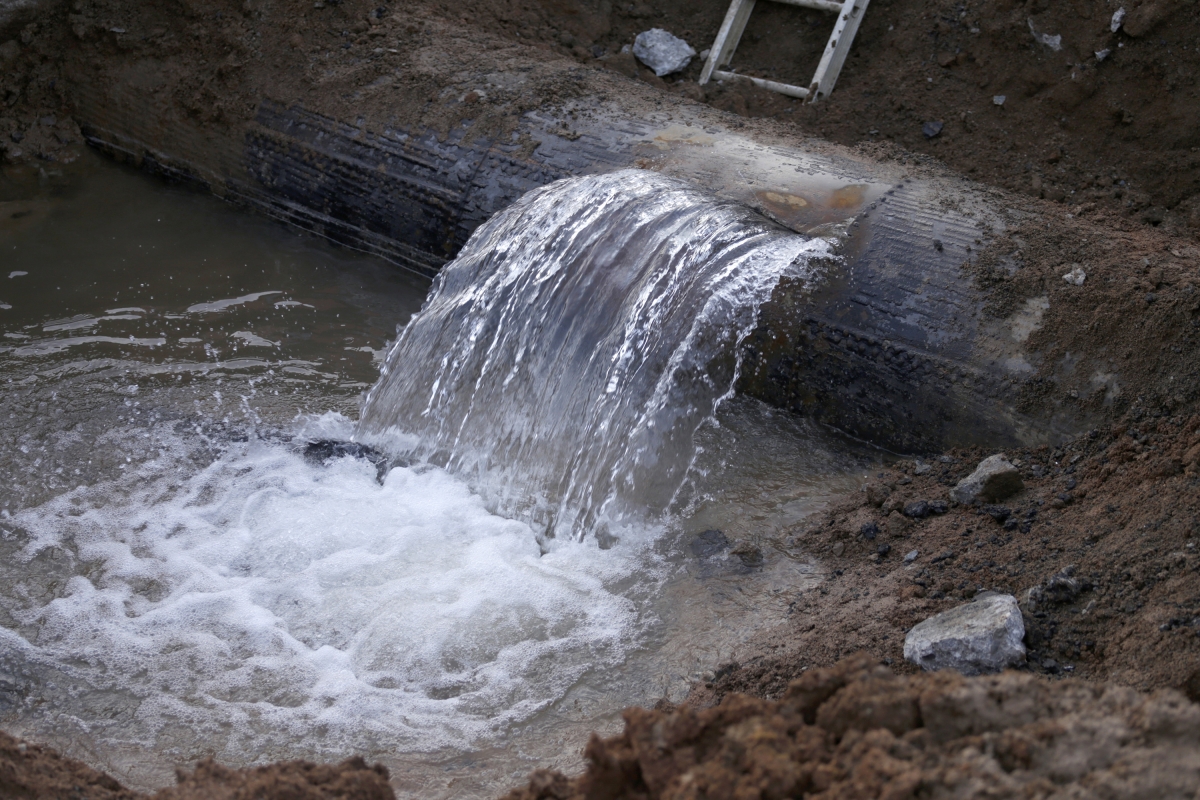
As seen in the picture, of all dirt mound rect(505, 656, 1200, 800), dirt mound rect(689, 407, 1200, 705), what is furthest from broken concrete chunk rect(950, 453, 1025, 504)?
dirt mound rect(505, 656, 1200, 800)

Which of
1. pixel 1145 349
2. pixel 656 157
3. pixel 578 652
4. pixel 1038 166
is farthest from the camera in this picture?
pixel 1038 166

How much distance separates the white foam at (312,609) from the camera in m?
2.59

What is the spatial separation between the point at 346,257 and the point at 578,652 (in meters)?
3.16

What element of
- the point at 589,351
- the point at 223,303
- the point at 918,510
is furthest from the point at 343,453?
the point at 918,510

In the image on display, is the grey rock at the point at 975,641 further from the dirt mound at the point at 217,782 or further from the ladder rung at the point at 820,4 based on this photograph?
the ladder rung at the point at 820,4

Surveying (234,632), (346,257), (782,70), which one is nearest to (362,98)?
(346,257)

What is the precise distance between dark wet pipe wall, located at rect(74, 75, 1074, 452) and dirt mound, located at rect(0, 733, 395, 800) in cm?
251

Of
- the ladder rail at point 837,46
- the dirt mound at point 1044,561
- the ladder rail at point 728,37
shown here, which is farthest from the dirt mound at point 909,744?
the ladder rail at point 728,37

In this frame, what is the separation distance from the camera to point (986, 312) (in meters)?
3.50

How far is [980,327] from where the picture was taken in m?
3.50

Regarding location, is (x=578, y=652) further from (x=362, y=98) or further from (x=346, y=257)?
(x=362, y=98)

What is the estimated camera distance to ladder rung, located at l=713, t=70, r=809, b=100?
5.54 metres

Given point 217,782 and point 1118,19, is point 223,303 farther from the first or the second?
point 1118,19

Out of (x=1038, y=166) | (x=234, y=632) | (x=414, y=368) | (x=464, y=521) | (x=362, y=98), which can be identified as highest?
(x=1038, y=166)
